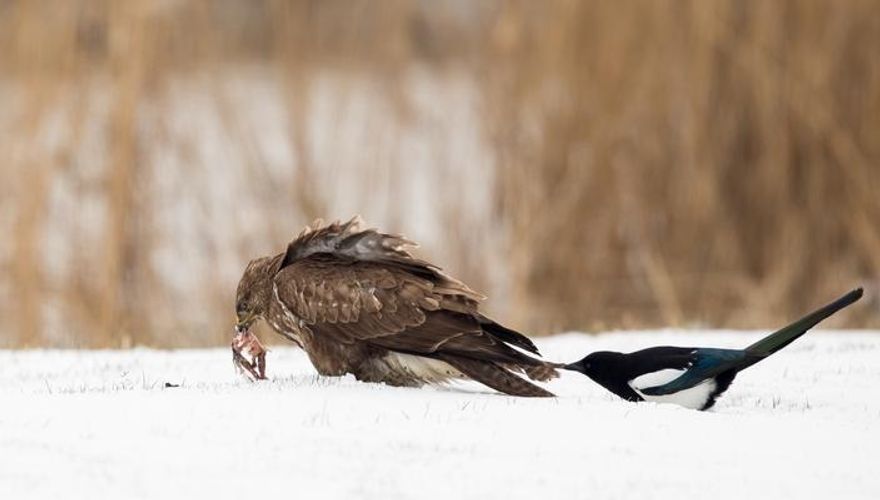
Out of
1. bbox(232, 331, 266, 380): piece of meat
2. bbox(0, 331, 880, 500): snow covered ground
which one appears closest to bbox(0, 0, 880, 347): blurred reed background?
bbox(232, 331, 266, 380): piece of meat

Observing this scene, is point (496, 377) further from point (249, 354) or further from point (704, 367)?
point (249, 354)

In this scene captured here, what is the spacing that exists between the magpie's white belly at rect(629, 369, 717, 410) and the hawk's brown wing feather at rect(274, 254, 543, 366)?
0.38m

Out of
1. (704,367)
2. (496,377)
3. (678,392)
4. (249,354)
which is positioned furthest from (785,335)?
(249,354)

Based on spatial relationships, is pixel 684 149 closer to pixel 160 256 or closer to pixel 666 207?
pixel 666 207

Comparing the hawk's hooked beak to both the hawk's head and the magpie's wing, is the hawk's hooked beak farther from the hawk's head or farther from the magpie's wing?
the magpie's wing

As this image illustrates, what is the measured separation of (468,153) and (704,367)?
4146mm

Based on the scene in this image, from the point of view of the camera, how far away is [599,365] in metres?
4.96

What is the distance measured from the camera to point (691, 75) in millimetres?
8867

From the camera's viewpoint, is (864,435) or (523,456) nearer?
(523,456)

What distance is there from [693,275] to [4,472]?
5.97m

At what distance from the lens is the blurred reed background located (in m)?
8.38

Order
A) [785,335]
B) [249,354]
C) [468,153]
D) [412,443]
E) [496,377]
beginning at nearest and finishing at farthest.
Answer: [412,443] < [496,377] < [785,335] < [249,354] < [468,153]

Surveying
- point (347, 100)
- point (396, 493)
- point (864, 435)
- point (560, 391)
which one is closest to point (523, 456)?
point (396, 493)

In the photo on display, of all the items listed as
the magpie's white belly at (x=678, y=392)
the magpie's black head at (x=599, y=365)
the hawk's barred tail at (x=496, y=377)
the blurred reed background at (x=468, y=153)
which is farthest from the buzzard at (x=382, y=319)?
the blurred reed background at (x=468, y=153)
